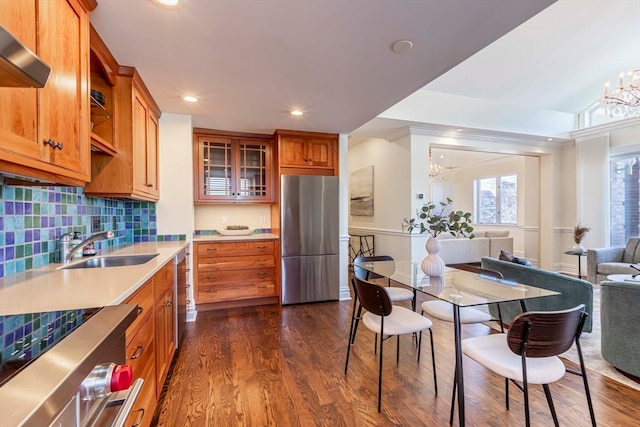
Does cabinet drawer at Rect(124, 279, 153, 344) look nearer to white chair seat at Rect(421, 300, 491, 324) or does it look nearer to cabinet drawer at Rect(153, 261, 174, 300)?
cabinet drawer at Rect(153, 261, 174, 300)

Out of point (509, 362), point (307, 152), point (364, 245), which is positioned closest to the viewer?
point (509, 362)

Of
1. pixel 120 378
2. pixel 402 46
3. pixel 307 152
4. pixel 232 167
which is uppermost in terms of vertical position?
pixel 402 46

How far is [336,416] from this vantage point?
1715 millimetres

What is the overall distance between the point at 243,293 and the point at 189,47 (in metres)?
2.70

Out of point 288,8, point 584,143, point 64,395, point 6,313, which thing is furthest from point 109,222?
point 584,143

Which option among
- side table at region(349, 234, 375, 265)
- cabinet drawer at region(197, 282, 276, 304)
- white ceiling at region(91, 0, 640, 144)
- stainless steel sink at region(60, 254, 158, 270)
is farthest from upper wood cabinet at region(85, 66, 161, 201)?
side table at region(349, 234, 375, 265)

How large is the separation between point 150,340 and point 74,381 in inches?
44.1

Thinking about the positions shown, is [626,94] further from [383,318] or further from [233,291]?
[233,291]

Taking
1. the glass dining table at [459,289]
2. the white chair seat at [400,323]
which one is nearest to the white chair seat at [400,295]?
the glass dining table at [459,289]

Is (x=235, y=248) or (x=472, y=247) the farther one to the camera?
(x=472, y=247)

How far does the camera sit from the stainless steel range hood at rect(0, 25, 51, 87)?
0.64 metres

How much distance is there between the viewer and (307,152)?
391cm

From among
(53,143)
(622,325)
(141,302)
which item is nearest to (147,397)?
(141,302)

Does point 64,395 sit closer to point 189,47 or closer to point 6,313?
point 6,313
